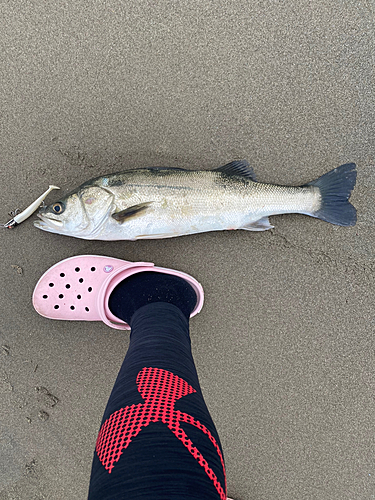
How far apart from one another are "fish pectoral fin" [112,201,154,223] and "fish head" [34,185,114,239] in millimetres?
69

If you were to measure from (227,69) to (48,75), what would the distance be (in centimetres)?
119

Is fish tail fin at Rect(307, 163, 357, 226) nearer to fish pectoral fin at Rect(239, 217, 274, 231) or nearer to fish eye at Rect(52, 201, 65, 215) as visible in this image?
fish pectoral fin at Rect(239, 217, 274, 231)

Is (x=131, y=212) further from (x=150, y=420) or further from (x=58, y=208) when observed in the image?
(x=150, y=420)

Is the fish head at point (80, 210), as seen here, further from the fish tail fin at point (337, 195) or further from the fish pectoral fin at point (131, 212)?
the fish tail fin at point (337, 195)

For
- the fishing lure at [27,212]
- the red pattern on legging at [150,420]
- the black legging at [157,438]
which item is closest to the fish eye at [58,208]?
the fishing lure at [27,212]

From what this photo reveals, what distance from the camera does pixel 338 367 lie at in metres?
2.05

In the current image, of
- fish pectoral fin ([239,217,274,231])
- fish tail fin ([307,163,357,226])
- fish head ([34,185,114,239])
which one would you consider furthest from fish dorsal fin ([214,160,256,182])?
fish head ([34,185,114,239])

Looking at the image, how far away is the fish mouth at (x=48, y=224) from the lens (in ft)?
6.00

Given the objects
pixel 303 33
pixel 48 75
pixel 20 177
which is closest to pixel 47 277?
pixel 20 177

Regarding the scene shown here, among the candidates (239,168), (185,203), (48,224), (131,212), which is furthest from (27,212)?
(239,168)

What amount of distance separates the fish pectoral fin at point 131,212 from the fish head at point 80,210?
7cm

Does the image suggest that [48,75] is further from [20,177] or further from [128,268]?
[128,268]

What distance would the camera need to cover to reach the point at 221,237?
2.05 m

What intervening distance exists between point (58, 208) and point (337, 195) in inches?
67.6
